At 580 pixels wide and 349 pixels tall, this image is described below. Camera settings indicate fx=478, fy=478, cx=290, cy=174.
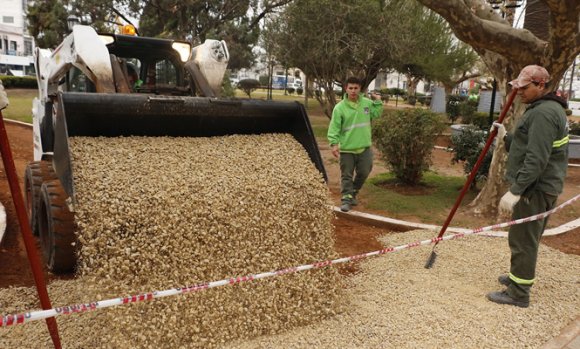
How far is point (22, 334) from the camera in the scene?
9.96 feet

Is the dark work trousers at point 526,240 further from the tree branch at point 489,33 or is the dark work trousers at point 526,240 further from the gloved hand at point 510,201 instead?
the tree branch at point 489,33

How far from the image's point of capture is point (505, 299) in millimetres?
3738

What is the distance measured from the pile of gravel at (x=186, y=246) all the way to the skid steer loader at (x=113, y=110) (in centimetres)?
20

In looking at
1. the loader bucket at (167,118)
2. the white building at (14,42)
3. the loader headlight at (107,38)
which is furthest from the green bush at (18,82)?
the loader bucket at (167,118)

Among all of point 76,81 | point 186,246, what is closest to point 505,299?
point 186,246

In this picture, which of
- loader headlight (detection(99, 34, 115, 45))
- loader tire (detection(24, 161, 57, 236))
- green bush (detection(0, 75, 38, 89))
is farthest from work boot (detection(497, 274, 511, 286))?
green bush (detection(0, 75, 38, 89))

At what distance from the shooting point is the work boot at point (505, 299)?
3.71 metres

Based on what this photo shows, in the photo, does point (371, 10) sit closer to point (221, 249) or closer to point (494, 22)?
point (494, 22)

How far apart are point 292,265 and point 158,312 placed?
1.01 metres

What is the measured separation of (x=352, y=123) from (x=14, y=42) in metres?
73.1

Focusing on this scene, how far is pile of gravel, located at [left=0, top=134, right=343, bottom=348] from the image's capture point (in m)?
2.91

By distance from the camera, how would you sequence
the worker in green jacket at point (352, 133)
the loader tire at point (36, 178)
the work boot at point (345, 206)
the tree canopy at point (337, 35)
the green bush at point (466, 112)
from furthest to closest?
the green bush at point (466, 112) < the tree canopy at point (337, 35) < the work boot at point (345, 206) < the worker in green jacket at point (352, 133) < the loader tire at point (36, 178)

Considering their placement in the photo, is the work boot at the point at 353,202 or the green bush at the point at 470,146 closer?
the work boot at the point at 353,202

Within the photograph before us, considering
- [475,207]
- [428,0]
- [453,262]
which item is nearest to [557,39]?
[428,0]
